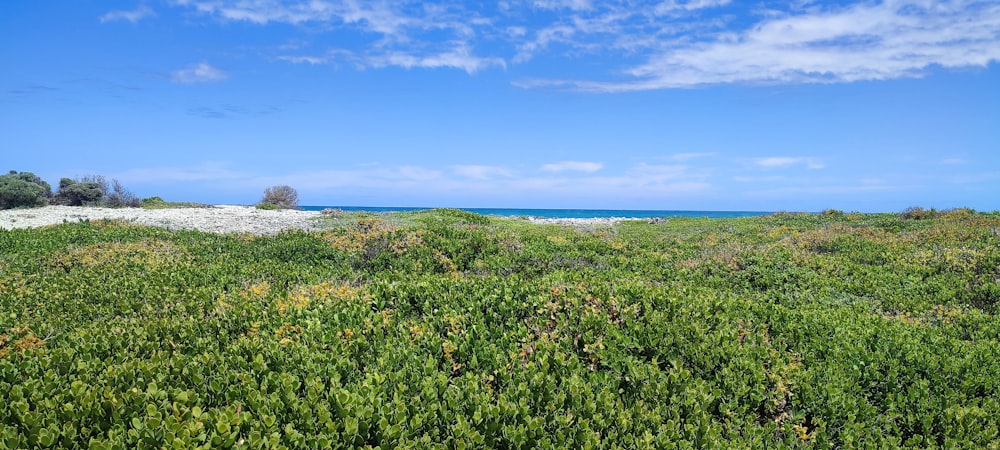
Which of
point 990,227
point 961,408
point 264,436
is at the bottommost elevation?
point 961,408

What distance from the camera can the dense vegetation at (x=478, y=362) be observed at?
405 centimetres

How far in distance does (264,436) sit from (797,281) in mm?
10738

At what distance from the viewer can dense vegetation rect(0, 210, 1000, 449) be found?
13.3ft

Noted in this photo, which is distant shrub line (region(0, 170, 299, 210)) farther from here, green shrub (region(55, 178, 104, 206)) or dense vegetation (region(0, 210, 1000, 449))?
dense vegetation (region(0, 210, 1000, 449))

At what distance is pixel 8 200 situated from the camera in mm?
32125

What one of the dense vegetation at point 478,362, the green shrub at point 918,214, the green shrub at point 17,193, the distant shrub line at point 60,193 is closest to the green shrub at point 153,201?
the distant shrub line at point 60,193

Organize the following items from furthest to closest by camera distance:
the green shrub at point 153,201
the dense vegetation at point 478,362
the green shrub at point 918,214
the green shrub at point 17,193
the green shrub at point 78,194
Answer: the green shrub at point 153,201
the green shrub at point 78,194
the green shrub at point 17,193
the green shrub at point 918,214
the dense vegetation at point 478,362

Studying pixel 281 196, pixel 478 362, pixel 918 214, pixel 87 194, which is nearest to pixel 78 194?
pixel 87 194

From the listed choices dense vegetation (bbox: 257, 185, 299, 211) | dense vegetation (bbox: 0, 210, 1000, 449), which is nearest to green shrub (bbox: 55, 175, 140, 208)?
dense vegetation (bbox: 257, 185, 299, 211)

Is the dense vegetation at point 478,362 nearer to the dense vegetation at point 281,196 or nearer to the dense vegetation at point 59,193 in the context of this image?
the dense vegetation at point 59,193

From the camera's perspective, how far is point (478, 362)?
557 centimetres

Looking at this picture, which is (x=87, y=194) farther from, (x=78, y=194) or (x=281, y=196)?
(x=281, y=196)

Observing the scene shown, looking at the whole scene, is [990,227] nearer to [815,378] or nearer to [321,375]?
[815,378]

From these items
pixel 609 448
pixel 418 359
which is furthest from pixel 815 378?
pixel 418 359
